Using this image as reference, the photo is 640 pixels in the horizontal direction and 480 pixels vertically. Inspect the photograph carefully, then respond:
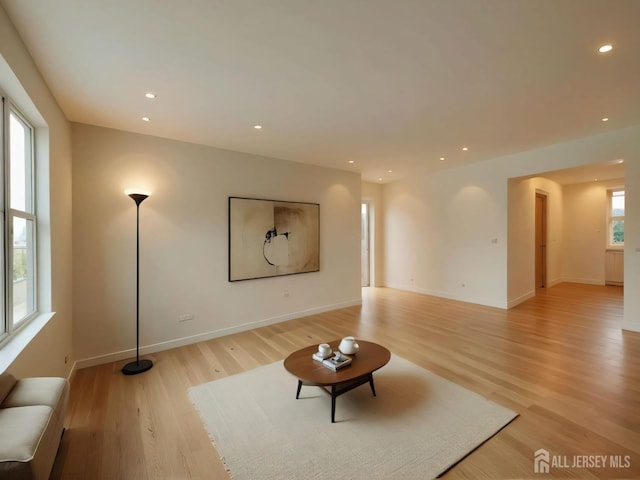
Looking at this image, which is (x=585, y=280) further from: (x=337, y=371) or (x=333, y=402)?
(x=333, y=402)

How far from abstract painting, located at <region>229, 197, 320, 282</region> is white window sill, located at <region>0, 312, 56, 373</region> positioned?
2.14 meters

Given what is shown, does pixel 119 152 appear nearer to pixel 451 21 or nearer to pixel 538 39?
pixel 451 21

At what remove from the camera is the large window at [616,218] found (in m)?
7.21

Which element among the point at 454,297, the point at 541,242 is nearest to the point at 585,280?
the point at 541,242

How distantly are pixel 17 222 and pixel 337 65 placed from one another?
2764mm

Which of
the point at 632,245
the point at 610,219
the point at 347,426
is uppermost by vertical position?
the point at 610,219

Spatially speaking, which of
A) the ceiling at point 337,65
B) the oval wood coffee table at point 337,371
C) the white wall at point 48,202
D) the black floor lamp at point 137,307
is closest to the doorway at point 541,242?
the ceiling at point 337,65

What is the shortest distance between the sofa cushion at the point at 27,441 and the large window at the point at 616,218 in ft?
34.9

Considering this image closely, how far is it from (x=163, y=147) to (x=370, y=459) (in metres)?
4.03

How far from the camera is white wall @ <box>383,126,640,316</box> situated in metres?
4.29

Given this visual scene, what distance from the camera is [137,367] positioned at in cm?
314

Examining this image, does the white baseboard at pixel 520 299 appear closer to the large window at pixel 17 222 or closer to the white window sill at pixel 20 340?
the white window sill at pixel 20 340

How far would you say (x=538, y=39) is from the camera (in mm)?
1993

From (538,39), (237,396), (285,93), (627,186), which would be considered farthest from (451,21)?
(627,186)
